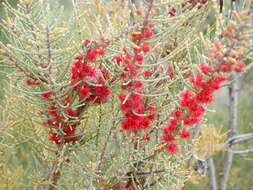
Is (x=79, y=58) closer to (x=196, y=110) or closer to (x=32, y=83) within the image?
(x=32, y=83)

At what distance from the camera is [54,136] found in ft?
4.16

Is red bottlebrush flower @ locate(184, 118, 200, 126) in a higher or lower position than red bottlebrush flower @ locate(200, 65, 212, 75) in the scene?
lower

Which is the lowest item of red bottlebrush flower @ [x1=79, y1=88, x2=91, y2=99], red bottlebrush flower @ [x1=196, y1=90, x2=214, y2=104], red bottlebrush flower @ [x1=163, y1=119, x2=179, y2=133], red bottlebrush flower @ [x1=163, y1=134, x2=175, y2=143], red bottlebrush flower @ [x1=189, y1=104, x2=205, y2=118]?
red bottlebrush flower @ [x1=163, y1=134, x2=175, y2=143]

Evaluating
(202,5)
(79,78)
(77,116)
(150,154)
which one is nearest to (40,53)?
(79,78)

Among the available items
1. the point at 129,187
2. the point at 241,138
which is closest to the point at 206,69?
the point at 129,187

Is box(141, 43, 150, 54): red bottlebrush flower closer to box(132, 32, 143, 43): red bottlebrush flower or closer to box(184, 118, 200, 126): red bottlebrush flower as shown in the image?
box(132, 32, 143, 43): red bottlebrush flower

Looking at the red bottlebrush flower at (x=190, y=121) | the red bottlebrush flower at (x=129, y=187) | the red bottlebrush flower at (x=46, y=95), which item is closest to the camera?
the red bottlebrush flower at (x=190, y=121)

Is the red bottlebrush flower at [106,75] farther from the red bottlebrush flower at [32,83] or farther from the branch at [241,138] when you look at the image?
the branch at [241,138]

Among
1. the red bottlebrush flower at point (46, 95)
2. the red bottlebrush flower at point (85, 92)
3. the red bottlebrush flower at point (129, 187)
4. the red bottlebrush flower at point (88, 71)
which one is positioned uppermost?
the red bottlebrush flower at point (88, 71)

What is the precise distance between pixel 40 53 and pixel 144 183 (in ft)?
1.91

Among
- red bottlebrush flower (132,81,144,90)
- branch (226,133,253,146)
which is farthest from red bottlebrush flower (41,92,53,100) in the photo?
branch (226,133,253,146)

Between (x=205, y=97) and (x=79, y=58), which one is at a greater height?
(x=79, y=58)

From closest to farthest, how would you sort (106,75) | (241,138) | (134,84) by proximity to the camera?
(134,84)
(106,75)
(241,138)

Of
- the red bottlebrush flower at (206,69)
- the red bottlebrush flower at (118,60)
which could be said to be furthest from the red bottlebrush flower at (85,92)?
the red bottlebrush flower at (206,69)
